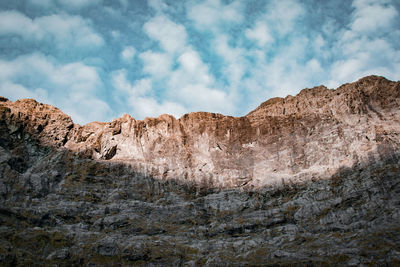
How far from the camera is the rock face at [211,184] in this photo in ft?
241

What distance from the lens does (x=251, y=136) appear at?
344 feet

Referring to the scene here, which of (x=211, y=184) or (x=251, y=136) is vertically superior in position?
(x=251, y=136)

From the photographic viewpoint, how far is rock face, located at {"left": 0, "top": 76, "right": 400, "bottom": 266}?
7338cm

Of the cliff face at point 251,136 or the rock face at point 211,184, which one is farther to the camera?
the cliff face at point 251,136

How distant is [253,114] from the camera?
363ft

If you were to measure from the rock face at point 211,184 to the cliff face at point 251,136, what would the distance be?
319mm

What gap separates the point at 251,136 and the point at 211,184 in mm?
18199

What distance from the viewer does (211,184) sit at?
95.7 meters

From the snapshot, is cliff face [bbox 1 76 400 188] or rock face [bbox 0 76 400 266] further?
cliff face [bbox 1 76 400 188]

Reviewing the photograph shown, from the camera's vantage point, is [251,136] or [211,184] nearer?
[211,184]

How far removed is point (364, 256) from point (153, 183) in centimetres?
4957

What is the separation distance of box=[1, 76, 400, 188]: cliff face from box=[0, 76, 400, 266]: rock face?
0.32 meters

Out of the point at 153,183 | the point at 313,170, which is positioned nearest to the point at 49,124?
the point at 153,183

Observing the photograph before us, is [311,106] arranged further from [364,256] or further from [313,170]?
[364,256]
